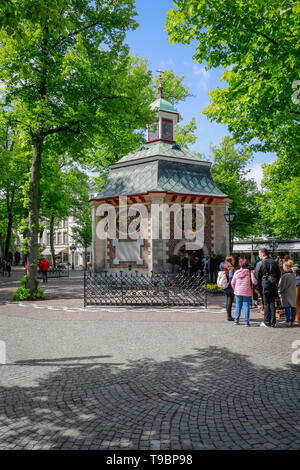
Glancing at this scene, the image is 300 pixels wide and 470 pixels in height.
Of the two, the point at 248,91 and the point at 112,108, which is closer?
the point at 248,91

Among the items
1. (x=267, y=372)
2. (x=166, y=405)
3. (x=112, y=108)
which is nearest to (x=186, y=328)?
(x=267, y=372)

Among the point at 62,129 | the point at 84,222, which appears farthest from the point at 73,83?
the point at 84,222

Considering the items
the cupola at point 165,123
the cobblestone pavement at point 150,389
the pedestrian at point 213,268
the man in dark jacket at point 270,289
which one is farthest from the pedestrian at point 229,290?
the cupola at point 165,123

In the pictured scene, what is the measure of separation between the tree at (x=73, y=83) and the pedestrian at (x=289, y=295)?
9710mm

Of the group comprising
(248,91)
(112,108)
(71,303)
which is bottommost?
A: (71,303)

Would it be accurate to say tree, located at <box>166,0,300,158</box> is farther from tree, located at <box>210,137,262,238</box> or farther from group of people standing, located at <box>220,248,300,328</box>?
tree, located at <box>210,137,262,238</box>

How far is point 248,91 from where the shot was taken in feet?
35.4

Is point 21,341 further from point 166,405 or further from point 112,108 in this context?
point 112,108

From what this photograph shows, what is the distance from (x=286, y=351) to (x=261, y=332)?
5.72 feet

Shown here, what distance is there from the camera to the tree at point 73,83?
13.6 m

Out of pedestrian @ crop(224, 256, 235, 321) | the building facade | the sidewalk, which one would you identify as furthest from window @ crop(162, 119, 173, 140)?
pedestrian @ crop(224, 256, 235, 321)

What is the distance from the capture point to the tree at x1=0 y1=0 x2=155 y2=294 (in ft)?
44.6

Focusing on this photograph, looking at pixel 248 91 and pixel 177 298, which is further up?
pixel 248 91

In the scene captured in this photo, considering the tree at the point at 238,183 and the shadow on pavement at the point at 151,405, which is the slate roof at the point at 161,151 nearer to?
the tree at the point at 238,183
